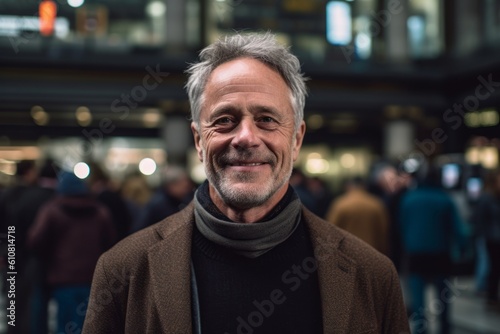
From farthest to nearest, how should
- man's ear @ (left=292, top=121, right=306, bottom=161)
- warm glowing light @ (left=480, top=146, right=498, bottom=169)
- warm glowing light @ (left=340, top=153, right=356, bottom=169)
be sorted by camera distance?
warm glowing light @ (left=340, top=153, right=356, bottom=169)
warm glowing light @ (left=480, top=146, right=498, bottom=169)
man's ear @ (left=292, top=121, right=306, bottom=161)

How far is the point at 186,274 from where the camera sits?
173 centimetres

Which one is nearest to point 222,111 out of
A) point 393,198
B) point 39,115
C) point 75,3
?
point 393,198

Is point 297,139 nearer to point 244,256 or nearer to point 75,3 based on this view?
point 244,256

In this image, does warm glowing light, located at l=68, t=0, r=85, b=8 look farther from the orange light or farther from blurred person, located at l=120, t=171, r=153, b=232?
blurred person, located at l=120, t=171, r=153, b=232

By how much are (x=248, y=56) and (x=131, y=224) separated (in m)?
5.31

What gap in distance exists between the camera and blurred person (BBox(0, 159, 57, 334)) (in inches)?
206

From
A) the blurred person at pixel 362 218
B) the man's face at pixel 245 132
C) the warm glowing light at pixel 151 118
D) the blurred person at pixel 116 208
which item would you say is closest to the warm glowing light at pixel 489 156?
the blurred person at pixel 362 218

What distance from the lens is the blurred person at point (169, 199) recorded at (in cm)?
604

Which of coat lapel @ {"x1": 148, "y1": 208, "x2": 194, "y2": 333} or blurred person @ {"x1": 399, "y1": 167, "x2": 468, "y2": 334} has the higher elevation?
coat lapel @ {"x1": 148, "y1": 208, "x2": 194, "y2": 333}

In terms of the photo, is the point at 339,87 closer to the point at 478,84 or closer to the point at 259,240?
the point at 478,84

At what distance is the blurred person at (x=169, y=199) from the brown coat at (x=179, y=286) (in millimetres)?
4169

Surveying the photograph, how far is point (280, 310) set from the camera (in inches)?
69.5

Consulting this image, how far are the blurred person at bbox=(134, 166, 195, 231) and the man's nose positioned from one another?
4.29 meters

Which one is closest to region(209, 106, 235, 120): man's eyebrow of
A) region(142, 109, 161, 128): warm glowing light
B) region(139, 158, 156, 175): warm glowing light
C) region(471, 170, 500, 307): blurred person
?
region(471, 170, 500, 307): blurred person
